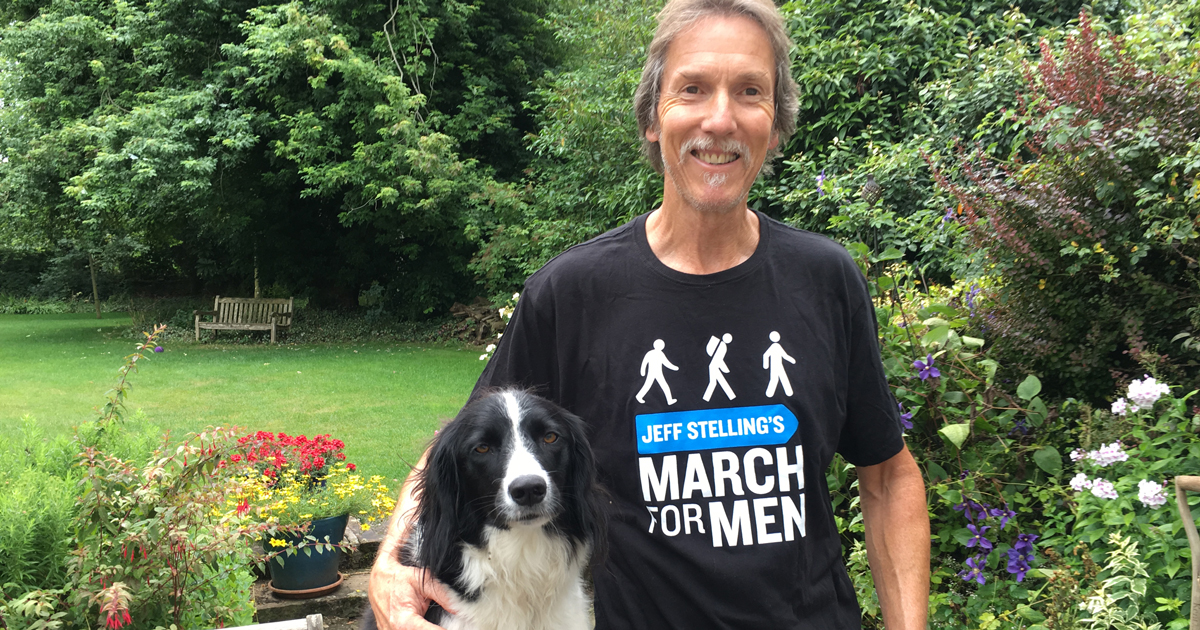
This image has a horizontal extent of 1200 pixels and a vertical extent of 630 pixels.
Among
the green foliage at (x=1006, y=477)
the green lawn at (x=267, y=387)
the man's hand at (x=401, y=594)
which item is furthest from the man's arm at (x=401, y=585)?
the green lawn at (x=267, y=387)

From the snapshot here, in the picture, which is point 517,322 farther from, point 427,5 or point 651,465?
point 427,5

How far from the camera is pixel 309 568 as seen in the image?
181 inches

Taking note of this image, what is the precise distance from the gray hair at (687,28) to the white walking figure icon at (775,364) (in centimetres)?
55

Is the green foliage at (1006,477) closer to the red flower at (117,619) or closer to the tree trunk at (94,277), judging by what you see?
the red flower at (117,619)

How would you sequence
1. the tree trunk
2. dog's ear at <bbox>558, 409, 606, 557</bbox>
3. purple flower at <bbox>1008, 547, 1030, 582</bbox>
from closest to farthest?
dog's ear at <bbox>558, 409, 606, 557</bbox>, purple flower at <bbox>1008, 547, 1030, 582</bbox>, the tree trunk

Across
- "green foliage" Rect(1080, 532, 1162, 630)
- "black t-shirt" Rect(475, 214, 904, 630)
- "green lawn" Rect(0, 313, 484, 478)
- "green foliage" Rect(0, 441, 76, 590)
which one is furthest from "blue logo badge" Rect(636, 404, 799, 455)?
"green lawn" Rect(0, 313, 484, 478)

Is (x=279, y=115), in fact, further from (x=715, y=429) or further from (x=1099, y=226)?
(x=715, y=429)

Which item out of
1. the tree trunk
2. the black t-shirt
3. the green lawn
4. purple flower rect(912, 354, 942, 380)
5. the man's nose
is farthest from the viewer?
the tree trunk

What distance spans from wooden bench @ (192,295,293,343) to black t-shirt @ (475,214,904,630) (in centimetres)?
1779

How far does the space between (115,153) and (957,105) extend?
15145mm

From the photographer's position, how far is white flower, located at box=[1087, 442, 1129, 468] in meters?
2.50

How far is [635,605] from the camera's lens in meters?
1.70

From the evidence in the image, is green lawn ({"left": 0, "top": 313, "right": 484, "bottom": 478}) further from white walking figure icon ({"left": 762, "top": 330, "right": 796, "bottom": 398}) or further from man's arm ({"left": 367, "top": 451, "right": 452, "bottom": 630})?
white walking figure icon ({"left": 762, "top": 330, "right": 796, "bottom": 398})

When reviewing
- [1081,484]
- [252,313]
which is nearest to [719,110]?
[1081,484]
